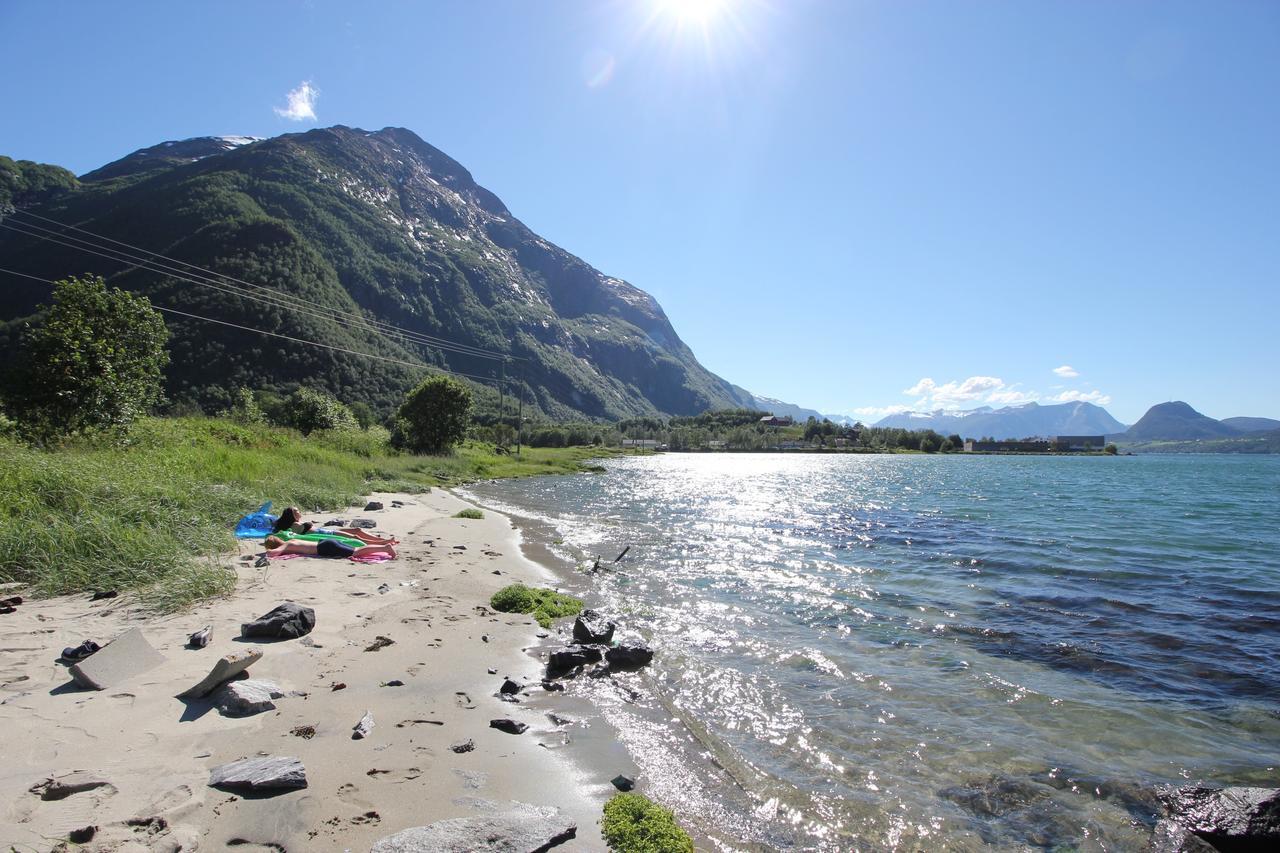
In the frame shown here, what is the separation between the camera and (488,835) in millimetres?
4441

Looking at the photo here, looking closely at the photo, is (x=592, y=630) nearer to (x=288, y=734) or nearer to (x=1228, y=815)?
(x=288, y=734)

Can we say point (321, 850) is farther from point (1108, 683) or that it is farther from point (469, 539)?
point (469, 539)

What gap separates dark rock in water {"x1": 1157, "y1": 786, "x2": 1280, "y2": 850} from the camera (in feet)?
18.7

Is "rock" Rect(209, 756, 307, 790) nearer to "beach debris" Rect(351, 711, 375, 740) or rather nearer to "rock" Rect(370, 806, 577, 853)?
"beach debris" Rect(351, 711, 375, 740)

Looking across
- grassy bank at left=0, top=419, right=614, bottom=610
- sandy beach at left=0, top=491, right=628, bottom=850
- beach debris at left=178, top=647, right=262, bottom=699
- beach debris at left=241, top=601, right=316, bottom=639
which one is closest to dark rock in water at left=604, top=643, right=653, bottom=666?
sandy beach at left=0, top=491, right=628, bottom=850

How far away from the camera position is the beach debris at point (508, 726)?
22.1ft

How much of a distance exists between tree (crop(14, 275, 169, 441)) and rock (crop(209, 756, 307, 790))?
22.5 m

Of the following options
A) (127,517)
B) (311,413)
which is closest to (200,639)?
(127,517)

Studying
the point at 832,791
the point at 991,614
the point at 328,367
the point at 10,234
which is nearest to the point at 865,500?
the point at 991,614

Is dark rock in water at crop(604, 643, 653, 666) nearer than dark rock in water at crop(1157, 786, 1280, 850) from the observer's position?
No

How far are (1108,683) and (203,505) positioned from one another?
19.9 m

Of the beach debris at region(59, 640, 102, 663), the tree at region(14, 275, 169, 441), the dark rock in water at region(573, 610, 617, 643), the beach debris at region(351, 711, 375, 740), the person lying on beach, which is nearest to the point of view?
the beach debris at region(351, 711, 375, 740)

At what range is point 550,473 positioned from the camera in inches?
2975

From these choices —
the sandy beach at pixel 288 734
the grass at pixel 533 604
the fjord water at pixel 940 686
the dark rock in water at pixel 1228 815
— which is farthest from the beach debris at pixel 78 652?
the dark rock in water at pixel 1228 815
